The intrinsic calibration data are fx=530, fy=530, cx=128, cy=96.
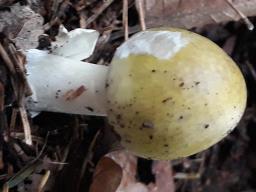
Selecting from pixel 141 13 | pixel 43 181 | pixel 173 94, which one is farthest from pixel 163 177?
pixel 173 94

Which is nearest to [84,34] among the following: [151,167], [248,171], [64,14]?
[64,14]

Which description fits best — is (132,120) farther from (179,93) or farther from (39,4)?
(39,4)

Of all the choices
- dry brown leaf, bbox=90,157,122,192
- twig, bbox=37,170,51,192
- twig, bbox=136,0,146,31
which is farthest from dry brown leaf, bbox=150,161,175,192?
twig, bbox=136,0,146,31

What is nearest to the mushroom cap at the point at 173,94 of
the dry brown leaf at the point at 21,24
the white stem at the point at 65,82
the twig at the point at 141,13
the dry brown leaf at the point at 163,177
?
the white stem at the point at 65,82

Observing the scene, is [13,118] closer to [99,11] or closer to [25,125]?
[25,125]

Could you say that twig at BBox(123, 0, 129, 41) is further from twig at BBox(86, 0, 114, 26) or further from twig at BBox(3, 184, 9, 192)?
twig at BBox(3, 184, 9, 192)
